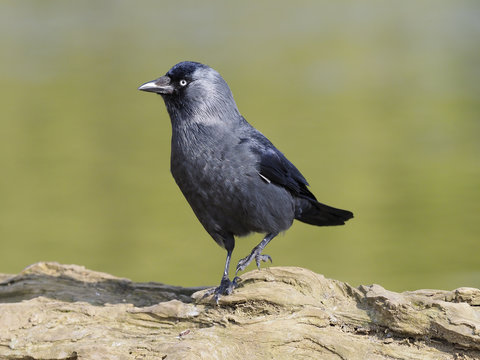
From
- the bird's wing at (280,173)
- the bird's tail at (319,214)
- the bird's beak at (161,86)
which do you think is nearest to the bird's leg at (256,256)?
the bird's wing at (280,173)

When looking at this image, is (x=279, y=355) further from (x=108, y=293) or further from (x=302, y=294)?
(x=108, y=293)

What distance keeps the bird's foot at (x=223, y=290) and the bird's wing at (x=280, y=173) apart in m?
0.84

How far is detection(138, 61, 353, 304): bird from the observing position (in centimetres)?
491

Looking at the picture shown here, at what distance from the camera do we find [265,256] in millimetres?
5207

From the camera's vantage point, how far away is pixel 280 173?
17.3ft

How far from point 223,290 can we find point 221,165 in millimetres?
904

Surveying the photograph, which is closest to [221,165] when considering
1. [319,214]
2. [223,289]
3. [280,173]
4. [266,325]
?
[280,173]

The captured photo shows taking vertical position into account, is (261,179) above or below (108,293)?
above

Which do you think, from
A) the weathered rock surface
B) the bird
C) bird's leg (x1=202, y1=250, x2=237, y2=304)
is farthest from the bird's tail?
bird's leg (x1=202, y1=250, x2=237, y2=304)

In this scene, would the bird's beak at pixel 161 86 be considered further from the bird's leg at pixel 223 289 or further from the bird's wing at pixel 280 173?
the bird's leg at pixel 223 289

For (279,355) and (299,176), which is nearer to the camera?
(279,355)

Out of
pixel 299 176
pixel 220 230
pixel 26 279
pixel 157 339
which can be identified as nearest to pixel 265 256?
pixel 220 230

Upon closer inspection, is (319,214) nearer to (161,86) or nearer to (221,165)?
(221,165)

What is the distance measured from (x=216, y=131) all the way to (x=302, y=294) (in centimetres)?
137
